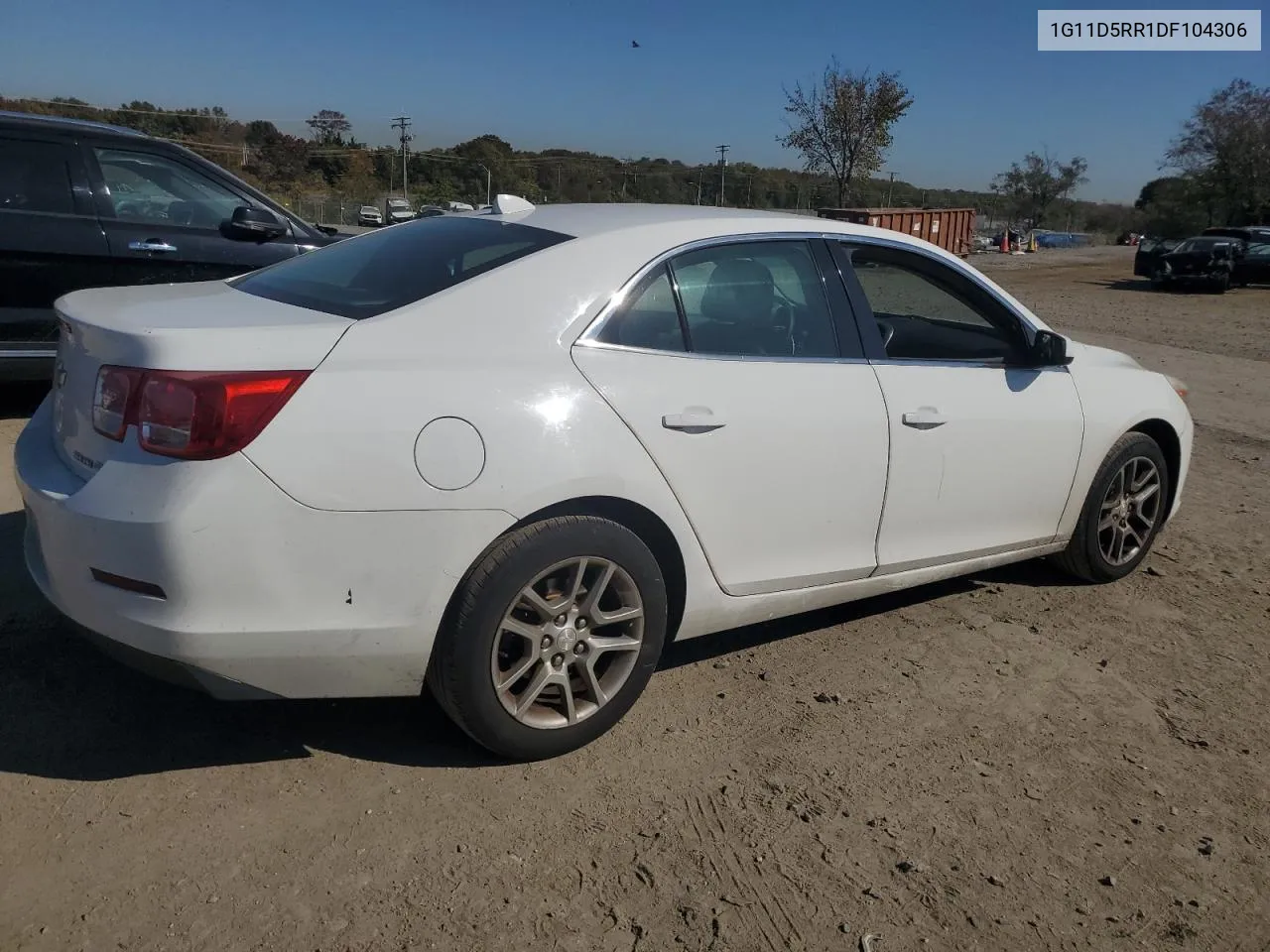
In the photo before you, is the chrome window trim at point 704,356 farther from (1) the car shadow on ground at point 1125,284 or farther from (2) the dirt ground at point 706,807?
(1) the car shadow on ground at point 1125,284

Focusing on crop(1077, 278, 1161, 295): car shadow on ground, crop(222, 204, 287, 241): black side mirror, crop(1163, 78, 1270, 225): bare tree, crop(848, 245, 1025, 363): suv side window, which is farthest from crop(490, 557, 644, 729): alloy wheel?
crop(1163, 78, 1270, 225): bare tree

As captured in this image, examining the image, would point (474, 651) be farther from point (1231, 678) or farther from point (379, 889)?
point (1231, 678)

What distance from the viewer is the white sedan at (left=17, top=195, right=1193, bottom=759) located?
257 centimetres

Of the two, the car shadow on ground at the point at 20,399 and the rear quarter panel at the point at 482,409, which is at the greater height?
the rear quarter panel at the point at 482,409

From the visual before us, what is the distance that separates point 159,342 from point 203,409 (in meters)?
0.23

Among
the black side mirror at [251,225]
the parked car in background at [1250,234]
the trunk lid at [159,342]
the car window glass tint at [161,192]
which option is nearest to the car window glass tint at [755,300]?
the trunk lid at [159,342]

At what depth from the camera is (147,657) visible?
8.54 feet

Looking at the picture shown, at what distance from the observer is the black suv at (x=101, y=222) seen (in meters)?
5.98

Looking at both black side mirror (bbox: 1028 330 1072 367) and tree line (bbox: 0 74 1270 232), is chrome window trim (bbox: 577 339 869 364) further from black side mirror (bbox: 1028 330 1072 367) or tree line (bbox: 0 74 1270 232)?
tree line (bbox: 0 74 1270 232)

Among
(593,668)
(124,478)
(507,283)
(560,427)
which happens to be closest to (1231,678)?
(593,668)

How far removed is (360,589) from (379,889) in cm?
72

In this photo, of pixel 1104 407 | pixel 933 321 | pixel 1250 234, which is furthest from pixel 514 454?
pixel 1250 234

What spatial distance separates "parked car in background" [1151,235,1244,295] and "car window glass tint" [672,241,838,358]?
1051 inches

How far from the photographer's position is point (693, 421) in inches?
124
